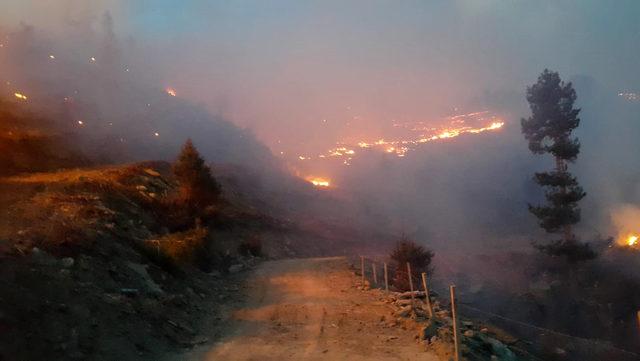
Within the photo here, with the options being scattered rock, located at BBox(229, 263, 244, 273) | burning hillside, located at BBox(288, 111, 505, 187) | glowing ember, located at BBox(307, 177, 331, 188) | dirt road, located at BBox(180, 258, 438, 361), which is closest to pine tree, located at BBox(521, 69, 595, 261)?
dirt road, located at BBox(180, 258, 438, 361)

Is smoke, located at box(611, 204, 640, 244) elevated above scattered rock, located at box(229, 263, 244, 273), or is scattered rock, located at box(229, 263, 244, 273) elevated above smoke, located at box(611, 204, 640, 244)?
smoke, located at box(611, 204, 640, 244)

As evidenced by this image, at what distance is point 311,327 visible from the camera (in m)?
16.5

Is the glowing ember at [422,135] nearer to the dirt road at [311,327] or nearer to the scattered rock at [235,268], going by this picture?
the scattered rock at [235,268]

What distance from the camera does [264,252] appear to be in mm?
39969

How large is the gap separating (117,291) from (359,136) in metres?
144

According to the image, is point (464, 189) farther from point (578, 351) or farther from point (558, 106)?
point (578, 351)

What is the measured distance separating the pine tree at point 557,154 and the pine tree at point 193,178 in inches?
Answer: 1292

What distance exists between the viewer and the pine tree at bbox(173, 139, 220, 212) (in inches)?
1366

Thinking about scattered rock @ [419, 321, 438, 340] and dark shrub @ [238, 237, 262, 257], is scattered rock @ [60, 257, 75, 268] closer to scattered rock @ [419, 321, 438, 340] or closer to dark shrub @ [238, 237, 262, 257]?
scattered rock @ [419, 321, 438, 340]

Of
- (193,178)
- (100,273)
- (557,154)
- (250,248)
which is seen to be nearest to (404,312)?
(100,273)

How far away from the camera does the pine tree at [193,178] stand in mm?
34688

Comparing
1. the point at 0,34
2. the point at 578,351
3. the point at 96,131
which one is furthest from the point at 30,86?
the point at 578,351

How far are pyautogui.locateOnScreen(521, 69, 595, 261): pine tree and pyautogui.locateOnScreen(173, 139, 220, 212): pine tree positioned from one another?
32808 millimetres

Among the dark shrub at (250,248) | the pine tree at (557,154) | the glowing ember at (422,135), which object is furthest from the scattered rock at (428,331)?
the glowing ember at (422,135)
